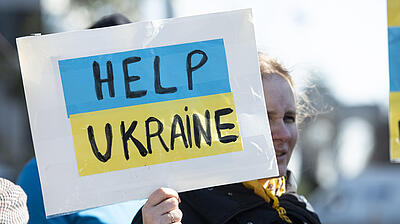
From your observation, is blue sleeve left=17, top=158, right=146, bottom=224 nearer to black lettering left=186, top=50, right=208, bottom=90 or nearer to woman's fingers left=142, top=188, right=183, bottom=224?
woman's fingers left=142, top=188, right=183, bottom=224

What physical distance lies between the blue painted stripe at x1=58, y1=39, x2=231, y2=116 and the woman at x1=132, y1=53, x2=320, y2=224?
31 cm

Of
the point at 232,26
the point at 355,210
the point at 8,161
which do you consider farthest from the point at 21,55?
the point at 355,210

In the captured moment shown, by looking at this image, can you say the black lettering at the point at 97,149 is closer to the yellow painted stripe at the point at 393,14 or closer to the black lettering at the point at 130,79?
the black lettering at the point at 130,79

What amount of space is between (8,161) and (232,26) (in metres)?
12.2

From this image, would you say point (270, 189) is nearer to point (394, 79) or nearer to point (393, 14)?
point (394, 79)

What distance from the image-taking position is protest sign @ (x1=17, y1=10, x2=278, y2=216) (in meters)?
1.99

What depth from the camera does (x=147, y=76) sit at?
2039 millimetres

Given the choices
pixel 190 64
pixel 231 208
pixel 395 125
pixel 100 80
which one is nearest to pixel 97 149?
pixel 100 80

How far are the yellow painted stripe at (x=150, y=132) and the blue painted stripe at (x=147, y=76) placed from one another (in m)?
0.02

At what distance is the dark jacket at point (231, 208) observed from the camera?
2193 mm

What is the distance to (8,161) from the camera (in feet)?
44.3

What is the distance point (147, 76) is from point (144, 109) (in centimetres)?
10

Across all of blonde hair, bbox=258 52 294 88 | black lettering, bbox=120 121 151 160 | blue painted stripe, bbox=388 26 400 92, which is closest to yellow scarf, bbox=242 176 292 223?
blonde hair, bbox=258 52 294 88

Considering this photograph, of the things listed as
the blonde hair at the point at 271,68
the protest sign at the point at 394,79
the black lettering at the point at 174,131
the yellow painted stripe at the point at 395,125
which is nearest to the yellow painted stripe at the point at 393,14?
the protest sign at the point at 394,79
